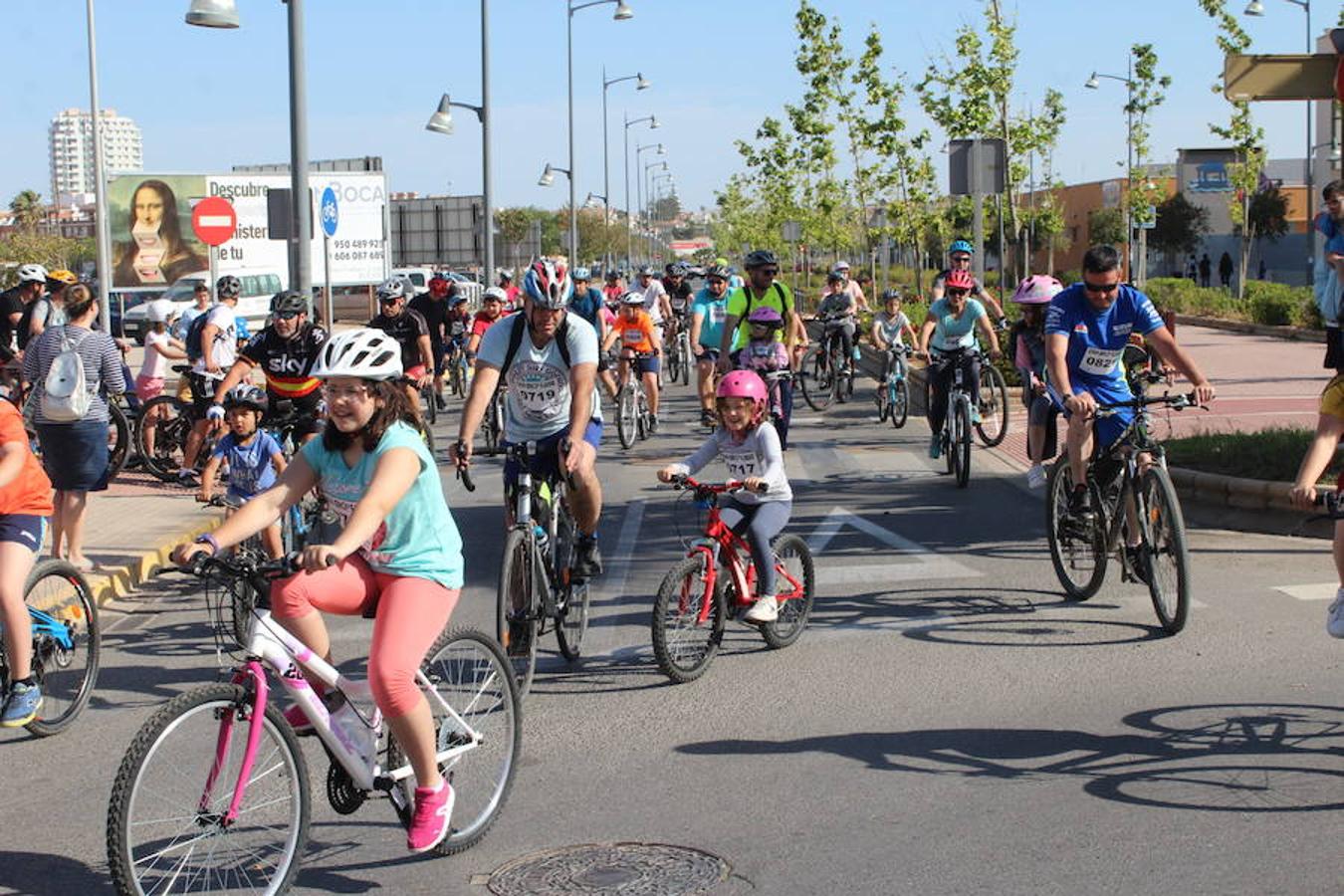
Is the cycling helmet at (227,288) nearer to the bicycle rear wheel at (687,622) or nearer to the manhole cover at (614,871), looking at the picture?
the bicycle rear wheel at (687,622)

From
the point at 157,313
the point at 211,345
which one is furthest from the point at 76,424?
the point at 157,313

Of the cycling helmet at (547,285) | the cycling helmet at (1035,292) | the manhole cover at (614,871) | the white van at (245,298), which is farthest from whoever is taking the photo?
the white van at (245,298)

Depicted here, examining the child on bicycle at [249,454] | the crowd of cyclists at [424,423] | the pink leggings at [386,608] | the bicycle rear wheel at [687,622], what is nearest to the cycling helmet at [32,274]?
the crowd of cyclists at [424,423]

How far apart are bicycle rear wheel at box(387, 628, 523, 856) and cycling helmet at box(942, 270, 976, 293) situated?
10.6 m

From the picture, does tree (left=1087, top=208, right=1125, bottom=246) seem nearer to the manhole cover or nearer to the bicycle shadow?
the bicycle shadow

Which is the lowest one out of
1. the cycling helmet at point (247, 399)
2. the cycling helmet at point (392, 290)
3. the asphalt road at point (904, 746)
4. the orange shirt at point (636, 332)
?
the asphalt road at point (904, 746)

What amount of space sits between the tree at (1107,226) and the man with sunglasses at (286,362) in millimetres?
56439

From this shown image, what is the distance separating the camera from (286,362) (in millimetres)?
10648

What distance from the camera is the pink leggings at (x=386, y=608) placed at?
16.0 ft

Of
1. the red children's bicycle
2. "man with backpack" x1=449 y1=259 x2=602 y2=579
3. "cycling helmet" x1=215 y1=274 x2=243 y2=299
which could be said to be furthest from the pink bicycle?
"cycling helmet" x1=215 y1=274 x2=243 y2=299

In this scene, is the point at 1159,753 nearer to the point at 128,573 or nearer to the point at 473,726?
the point at 473,726

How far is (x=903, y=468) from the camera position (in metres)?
15.6

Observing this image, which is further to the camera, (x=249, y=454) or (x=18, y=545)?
(x=249, y=454)

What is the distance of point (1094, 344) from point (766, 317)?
5.99 metres
